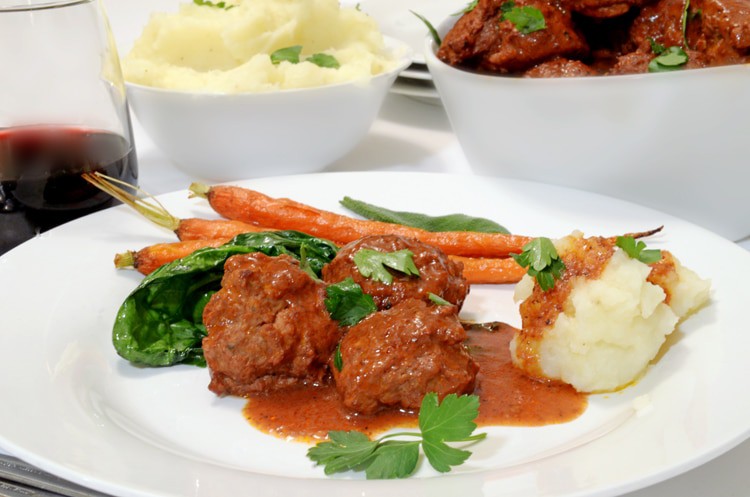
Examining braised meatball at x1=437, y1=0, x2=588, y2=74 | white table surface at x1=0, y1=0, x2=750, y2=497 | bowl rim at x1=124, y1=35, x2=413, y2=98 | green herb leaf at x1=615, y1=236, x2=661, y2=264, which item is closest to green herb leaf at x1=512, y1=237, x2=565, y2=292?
green herb leaf at x1=615, y1=236, x2=661, y2=264

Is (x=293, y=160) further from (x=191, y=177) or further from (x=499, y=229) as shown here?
(x=499, y=229)

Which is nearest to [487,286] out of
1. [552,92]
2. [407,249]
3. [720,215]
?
[407,249]

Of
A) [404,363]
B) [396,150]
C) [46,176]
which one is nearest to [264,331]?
[404,363]

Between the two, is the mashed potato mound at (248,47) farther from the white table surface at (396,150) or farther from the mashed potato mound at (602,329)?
the mashed potato mound at (602,329)

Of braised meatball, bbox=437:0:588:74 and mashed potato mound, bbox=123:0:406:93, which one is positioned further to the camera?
mashed potato mound, bbox=123:0:406:93

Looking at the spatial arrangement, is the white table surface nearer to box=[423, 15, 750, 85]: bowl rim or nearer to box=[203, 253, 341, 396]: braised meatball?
box=[423, 15, 750, 85]: bowl rim

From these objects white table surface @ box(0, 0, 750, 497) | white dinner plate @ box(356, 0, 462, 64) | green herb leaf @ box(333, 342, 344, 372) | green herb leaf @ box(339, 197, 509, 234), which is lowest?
white table surface @ box(0, 0, 750, 497)
